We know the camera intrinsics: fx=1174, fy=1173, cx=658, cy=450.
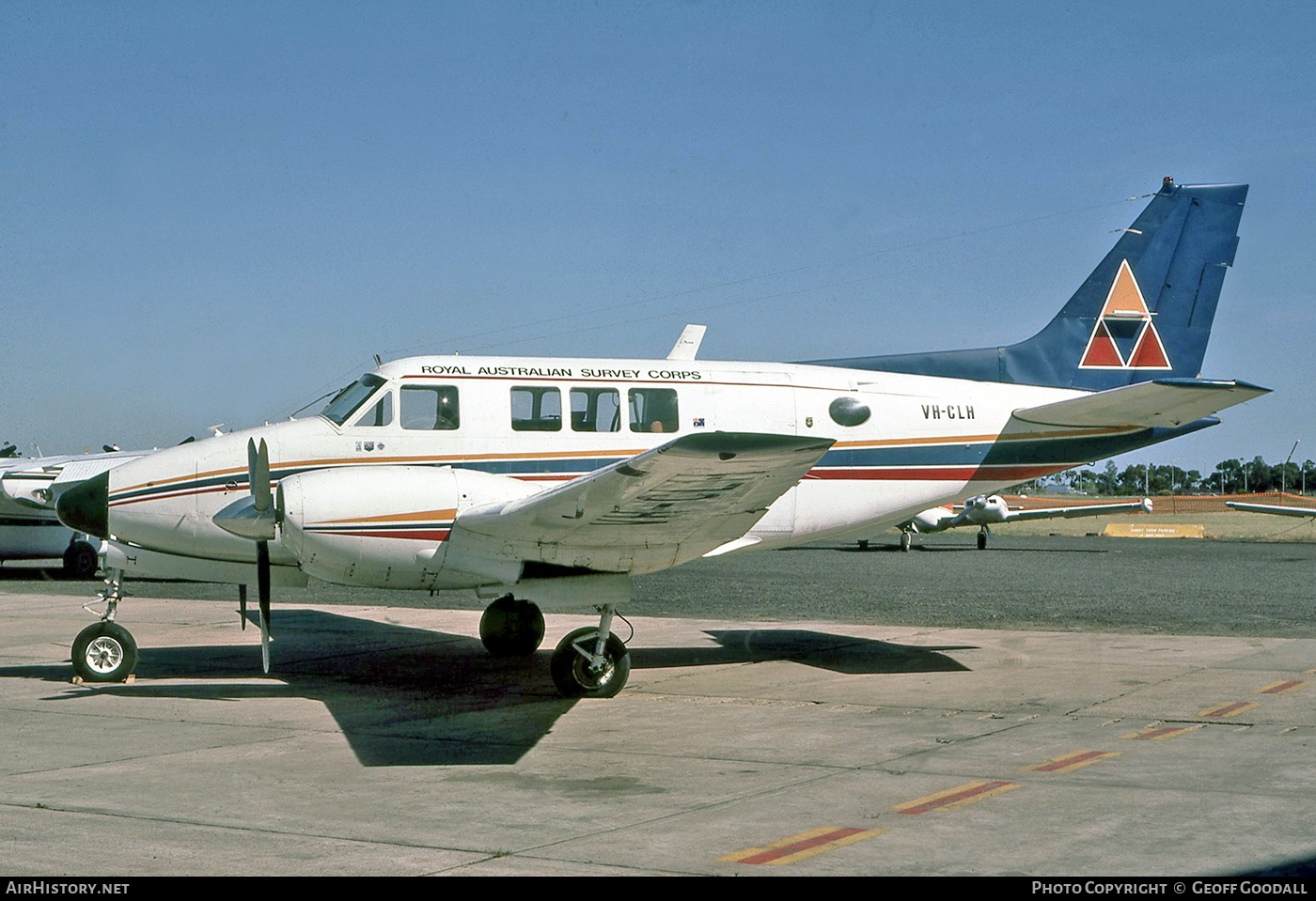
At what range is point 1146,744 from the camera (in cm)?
876

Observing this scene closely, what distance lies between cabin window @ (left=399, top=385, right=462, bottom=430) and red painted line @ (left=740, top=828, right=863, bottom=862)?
6.58 meters

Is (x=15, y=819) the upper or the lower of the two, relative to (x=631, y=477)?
lower

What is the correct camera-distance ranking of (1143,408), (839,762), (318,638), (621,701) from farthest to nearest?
(318,638) < (1143,408) < (621,701) < (839,762)

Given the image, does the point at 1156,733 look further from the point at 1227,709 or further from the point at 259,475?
the point at 259,475

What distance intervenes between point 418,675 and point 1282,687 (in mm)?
8669

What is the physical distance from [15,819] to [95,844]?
2.98 feet

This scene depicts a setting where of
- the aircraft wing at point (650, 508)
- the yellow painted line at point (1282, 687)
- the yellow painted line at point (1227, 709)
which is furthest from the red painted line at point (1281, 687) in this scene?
the aircraft wing at point (650, 508)

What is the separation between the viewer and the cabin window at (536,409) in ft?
38.9

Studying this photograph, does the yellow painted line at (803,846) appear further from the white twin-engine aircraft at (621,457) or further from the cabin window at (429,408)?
the cabin window at (429,408)

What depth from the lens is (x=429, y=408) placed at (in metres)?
11.7

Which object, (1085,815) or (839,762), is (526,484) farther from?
(1085,815)

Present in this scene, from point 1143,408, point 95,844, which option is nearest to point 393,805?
point 95,844

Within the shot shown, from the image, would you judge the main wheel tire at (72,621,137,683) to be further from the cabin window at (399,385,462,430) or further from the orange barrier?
the orange barrier

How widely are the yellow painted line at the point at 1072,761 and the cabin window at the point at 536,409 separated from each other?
19.1 feet
